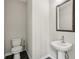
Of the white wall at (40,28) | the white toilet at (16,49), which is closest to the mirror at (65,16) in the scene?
the white wall at (40,28)

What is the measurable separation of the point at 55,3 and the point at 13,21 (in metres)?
2.05

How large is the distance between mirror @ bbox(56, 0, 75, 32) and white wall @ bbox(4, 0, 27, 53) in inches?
72.3

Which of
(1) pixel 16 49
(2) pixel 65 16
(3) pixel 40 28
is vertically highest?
(2) pixel 65 16

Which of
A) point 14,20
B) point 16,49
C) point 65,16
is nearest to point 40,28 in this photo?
point 65,16

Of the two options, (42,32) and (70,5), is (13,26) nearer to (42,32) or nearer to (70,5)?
(42,32)

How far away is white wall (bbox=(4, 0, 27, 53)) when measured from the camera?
110 inches

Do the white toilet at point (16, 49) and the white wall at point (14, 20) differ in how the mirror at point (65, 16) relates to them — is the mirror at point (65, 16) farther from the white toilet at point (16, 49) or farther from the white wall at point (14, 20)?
the white wall at point (14, 20)

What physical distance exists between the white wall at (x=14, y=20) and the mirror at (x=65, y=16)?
1.84m

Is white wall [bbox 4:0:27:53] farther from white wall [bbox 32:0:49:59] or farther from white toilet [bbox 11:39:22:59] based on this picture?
white wall [bbox 32:0:49:59]

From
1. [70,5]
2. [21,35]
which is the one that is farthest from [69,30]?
[21,35]

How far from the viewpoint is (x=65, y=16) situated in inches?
74.3

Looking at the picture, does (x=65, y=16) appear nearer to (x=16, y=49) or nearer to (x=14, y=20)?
(x=16, y=49)

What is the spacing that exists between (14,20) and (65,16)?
229cm

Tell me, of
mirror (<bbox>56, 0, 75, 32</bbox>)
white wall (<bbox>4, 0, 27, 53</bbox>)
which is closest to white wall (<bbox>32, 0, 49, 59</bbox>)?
mirror (<bbox>56, 0, 75, 32</bbox>)
